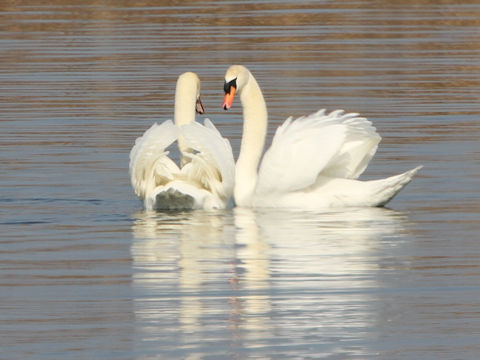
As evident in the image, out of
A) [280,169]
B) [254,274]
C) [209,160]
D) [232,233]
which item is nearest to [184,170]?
[209,160]

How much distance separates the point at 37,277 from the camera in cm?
1020

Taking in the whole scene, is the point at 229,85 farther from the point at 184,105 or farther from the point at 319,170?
the point at 319,170

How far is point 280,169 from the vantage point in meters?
12.8

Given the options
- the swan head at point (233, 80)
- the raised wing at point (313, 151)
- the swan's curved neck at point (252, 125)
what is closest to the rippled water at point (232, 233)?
the raised wing at point (313, 151)

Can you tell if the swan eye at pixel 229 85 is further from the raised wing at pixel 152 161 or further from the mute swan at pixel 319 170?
the raised wing at pixel 152 161

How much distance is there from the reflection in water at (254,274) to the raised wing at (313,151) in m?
0.27

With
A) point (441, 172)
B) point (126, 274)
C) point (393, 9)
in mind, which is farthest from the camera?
point (393, 9)

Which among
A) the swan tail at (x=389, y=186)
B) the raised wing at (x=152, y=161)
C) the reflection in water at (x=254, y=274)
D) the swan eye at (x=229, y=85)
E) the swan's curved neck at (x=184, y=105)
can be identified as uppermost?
the swan eye at (x=229, y=85)

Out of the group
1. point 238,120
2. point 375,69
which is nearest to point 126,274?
point 238,120

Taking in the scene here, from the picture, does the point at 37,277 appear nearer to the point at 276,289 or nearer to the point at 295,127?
the point at 276,289

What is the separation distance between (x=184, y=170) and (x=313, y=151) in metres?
1.06

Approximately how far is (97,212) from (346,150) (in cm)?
198

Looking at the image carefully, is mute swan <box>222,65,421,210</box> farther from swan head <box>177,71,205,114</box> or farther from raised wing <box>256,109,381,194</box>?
swan head <box>177,71,205,114</box>

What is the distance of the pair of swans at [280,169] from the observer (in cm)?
1266
